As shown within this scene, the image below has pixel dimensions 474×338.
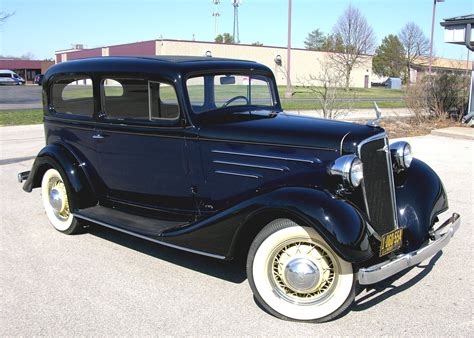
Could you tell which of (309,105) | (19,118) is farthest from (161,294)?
(309,105)

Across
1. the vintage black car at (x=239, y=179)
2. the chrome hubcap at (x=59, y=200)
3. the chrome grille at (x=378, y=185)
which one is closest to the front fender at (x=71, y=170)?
the vintage black car at (x=239, y=179)

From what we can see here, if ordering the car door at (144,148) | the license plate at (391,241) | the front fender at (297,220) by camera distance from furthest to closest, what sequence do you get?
the car door at (144,148) → the license plate at (391,241) → the front fender at (297,220)

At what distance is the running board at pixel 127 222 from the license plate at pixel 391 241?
51.9 inches

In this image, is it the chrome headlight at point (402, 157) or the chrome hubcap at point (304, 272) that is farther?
the chrome headlight at point (402, 157)

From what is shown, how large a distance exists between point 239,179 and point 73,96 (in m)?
2.31

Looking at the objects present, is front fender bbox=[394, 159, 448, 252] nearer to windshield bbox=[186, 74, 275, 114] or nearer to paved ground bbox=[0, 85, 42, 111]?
windshield bbox=[186, 74, 275, 114]

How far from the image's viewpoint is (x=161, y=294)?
11.5 ft

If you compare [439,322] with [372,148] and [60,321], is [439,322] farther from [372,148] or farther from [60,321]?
[60,321]

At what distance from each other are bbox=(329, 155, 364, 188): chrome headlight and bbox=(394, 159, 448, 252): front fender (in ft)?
2.75

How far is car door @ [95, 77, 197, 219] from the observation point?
13.0 ft

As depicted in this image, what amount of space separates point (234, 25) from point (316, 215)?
7402 cm

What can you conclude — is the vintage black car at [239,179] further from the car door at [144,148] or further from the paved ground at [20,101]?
the paved ground at [20,101]

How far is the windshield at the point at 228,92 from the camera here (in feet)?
13.1

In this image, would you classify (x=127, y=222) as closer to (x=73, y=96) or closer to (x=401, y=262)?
(x=73, y=96)
